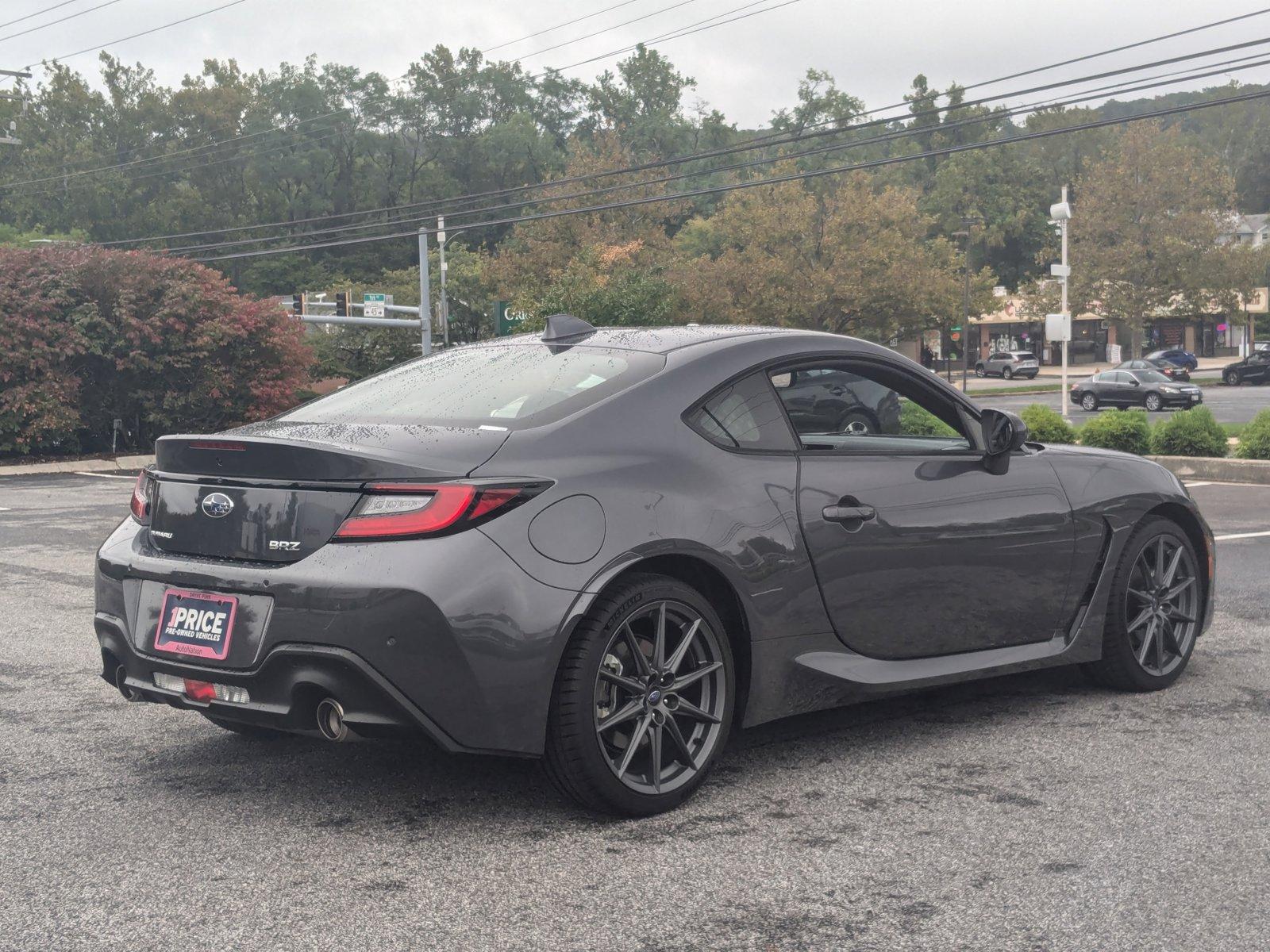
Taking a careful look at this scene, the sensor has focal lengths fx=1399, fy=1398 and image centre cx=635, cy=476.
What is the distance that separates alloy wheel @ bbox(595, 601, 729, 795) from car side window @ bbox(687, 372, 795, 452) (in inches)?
24.9

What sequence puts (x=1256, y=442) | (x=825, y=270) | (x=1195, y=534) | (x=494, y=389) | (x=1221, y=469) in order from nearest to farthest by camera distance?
(x=494, y=389) → (x=1195, y=534) → (x=1221, y=469) → (x=1256, y=442) → (x=825, y=270)

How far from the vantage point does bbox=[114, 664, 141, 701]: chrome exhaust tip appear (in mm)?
4395

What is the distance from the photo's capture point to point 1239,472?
17.8 metres

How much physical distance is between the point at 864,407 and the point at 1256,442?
Answer: 14747mm

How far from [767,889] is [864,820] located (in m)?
0.67

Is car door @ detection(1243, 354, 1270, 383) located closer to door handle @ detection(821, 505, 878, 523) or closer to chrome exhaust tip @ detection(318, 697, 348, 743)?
door handle @ detection(821, 505, 878, 523)

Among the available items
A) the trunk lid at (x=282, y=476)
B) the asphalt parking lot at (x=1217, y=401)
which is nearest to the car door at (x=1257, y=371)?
the asphalt parking lot at (x=1217, y=401)

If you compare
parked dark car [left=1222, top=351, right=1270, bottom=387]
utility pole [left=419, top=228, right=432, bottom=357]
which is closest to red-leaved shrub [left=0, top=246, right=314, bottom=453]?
utility pole [left=419, top=228, right=432, bottom=357]

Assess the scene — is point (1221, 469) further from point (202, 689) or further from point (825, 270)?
point (825, 270)

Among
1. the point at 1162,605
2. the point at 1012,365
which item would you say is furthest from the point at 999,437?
the point at 1012,365

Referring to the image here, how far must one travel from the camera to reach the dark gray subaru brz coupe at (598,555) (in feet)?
12.8

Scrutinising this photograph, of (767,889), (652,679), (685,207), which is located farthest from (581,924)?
(685,207)

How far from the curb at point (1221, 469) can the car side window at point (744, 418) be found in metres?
14.2

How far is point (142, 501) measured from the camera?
4621mm
